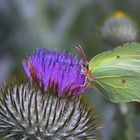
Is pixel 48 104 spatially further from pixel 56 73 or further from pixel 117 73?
pixel 117 73

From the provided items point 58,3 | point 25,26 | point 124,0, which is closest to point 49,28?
point 25,26

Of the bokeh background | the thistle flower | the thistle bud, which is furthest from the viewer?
the bokeh background

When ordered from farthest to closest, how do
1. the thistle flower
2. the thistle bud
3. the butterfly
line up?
the thistle bud → the butterfly → the thistle flower

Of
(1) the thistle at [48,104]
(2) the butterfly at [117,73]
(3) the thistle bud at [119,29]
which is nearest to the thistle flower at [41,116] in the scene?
(1) the thistle at [48,104]

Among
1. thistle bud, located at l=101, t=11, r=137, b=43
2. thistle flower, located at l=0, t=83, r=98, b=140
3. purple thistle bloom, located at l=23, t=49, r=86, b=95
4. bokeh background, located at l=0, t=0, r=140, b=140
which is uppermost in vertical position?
bokeh background, located at l=0, t=0, r=140, b=140

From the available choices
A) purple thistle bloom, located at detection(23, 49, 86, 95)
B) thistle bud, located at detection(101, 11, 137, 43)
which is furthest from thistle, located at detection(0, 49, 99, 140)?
thistle bud, located at detection(101, 11, 137, 43)

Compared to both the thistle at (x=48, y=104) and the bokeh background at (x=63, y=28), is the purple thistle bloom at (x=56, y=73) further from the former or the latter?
the bokeh background at (x=63, y=28)

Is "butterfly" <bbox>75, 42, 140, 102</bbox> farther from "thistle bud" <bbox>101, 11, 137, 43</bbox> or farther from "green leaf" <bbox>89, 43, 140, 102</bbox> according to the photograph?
"thistle bud" <bbox>101, 11, 137, 43</bbox>

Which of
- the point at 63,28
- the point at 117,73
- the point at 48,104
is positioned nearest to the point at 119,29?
the point at 63,28
